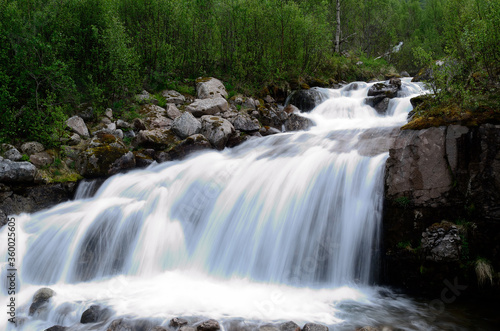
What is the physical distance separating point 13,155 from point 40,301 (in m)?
5.63

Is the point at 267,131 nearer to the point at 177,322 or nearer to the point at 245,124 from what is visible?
the point at 245,124

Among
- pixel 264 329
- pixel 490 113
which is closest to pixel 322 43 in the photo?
pixel 490 113

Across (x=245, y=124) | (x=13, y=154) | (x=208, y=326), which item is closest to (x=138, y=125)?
(x=13, y=154)

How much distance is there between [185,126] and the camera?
500 inches

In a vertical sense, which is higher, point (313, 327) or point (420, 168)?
point (420, 168)

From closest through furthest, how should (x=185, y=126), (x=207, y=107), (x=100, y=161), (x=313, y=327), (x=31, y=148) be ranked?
(x=313, y=327) → (x=31, y=148) → (x=100, y=161) → (x=185, y=126) → (x=207, y=107)

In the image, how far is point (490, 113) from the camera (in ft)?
21.4

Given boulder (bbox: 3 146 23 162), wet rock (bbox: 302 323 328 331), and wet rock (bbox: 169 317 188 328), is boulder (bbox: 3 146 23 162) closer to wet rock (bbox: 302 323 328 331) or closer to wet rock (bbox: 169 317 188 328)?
wet rock (bbox: 169 317 188 328)

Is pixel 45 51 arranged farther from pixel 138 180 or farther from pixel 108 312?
pixel 108 312

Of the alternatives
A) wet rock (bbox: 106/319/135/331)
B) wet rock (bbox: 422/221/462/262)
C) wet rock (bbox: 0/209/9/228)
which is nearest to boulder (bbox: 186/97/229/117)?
wet rock (bbox: 0/209/9/228)

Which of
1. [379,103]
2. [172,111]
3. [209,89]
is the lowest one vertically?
[172,111]

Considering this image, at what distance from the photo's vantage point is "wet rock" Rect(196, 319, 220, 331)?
5.09m

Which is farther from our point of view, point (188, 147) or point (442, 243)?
point (188, 147)

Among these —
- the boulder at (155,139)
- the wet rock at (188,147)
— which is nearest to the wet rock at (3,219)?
the boulder at (155,139)
